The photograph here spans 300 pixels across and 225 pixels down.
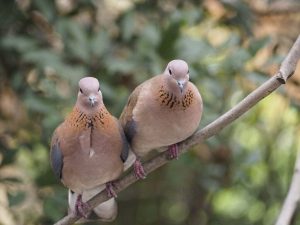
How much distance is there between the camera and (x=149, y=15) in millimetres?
2254

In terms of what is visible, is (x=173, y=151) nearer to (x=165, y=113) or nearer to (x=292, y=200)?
(x=165, y=113)

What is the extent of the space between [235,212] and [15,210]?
0.80m

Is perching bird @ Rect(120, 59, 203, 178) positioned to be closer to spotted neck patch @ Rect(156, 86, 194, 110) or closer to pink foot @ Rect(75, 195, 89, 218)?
spotted neck patch @ Rect(156, 86, 194, 110)

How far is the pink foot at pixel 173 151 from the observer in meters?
1.38

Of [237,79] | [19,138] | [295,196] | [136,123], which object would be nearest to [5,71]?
[19,138]

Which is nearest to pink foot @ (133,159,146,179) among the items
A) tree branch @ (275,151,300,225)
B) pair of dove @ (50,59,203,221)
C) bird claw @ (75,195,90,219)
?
pair of dove @ (50,59,203,221)

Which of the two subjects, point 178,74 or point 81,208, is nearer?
point 178,74

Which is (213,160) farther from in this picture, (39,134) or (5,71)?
(5,71)

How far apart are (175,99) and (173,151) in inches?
4.1

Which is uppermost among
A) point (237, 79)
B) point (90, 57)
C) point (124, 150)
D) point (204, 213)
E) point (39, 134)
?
point (124, 150)

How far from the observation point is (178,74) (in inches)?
51.7

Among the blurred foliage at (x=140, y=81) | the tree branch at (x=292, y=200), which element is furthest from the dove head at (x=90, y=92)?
the blurred foliage at (x=140, y=81)

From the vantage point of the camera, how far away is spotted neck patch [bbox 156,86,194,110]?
1.38m

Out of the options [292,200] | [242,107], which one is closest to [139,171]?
[242,107]
